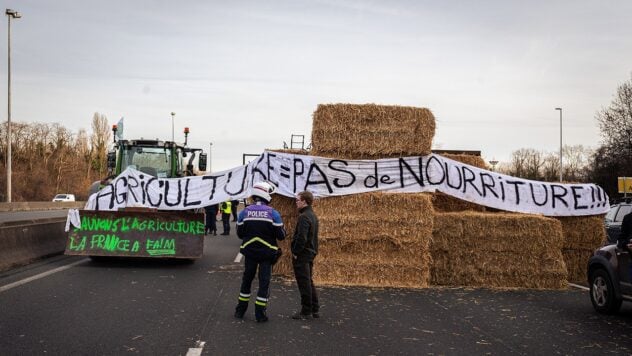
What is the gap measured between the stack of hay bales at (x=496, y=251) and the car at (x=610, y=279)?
2.06 m

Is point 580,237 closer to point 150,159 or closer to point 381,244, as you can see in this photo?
point 381,244

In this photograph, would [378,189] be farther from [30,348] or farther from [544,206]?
[30,348]

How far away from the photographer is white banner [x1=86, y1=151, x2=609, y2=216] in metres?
12.4

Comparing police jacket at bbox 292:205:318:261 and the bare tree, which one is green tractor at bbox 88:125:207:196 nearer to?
police jacket at bbox 292:205:318:261

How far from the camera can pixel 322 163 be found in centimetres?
1255

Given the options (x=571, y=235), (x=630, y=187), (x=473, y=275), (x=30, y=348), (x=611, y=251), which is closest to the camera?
(x=30, y=348)

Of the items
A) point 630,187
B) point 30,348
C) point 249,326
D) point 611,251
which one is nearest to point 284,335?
point 249,326

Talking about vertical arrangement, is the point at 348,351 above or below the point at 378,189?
below

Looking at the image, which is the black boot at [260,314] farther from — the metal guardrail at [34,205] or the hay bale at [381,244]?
the metal guardrail at [34,205]

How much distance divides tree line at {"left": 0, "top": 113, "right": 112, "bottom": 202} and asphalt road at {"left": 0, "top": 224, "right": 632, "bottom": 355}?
208 feet

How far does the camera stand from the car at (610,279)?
8.88 m

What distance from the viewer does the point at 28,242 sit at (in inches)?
535

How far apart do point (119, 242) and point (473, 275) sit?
7.43m

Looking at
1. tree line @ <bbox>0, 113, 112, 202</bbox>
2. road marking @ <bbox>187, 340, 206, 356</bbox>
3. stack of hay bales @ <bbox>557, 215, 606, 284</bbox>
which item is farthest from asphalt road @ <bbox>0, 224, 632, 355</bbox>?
tree line @ <bbox>0, 113, 112, 202</bbox>
